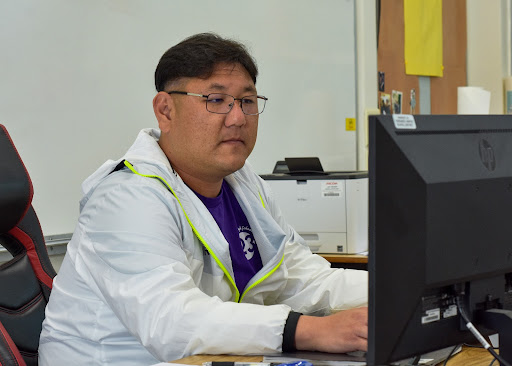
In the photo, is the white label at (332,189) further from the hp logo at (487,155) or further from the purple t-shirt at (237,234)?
the hp logo at (487,155)

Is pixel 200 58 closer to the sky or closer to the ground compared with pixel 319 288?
closer to the sky

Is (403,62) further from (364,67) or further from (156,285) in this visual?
(156,285)

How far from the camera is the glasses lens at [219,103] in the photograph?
5.55 ft

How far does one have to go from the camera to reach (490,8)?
19.7 ft

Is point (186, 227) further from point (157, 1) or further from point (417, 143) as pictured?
point (157, 1)

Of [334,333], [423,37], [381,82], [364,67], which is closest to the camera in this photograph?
[334,333]

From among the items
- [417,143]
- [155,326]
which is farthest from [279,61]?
[417,143]

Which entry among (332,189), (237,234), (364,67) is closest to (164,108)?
(237,234)

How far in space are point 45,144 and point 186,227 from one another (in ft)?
3.37

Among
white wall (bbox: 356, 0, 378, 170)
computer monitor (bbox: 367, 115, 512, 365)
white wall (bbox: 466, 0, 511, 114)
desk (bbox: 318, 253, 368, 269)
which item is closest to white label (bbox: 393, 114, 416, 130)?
computer monitor (bbox: 367, 115, 512, 365)

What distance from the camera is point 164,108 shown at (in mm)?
1769

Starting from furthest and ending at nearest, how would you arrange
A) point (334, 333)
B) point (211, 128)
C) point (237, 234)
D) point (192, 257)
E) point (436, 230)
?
point (237, 234), point (211, 128), point (192, 257), point (334, 333), point (436, 230)

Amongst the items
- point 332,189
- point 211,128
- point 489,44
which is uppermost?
A: point 489,44

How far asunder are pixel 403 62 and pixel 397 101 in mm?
285
